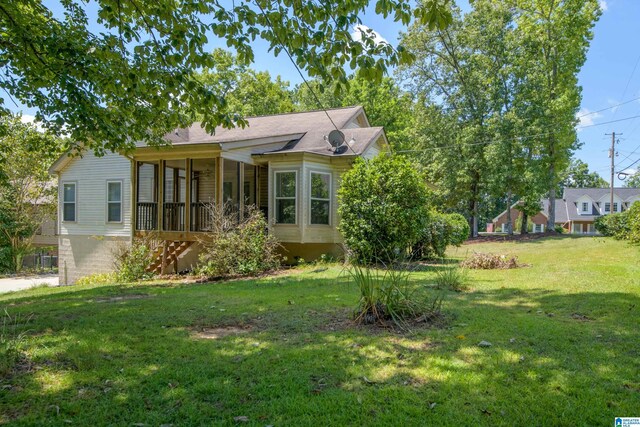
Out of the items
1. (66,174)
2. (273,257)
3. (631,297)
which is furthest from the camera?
(66,174)

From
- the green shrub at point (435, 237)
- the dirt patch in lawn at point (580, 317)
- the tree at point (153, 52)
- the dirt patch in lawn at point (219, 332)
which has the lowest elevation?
the dirt patch in lawn at point (219, 332)

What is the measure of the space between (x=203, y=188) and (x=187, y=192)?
12.4 feet

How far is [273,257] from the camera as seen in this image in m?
12.8

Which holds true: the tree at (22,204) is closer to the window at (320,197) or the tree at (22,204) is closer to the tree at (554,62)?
the window at (320,197)

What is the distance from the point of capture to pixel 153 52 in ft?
21.3

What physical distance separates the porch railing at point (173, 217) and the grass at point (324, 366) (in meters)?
7.65

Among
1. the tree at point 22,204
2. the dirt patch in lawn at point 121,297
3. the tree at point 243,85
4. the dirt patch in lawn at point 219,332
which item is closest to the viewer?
the dirt patch in lawn at point 219,332

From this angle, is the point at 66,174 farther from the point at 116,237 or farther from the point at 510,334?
the point at 510,334

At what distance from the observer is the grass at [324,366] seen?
307 centimetres

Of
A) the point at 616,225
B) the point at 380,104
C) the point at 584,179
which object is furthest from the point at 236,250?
→ the point at 584,179

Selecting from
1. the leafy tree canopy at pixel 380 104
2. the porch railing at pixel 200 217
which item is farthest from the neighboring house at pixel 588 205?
the porch railing at pixel 200 217

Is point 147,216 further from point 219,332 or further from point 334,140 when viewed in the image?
point 219,332

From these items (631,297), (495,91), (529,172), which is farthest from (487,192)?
(631,297)

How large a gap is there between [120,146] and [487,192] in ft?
80.8
